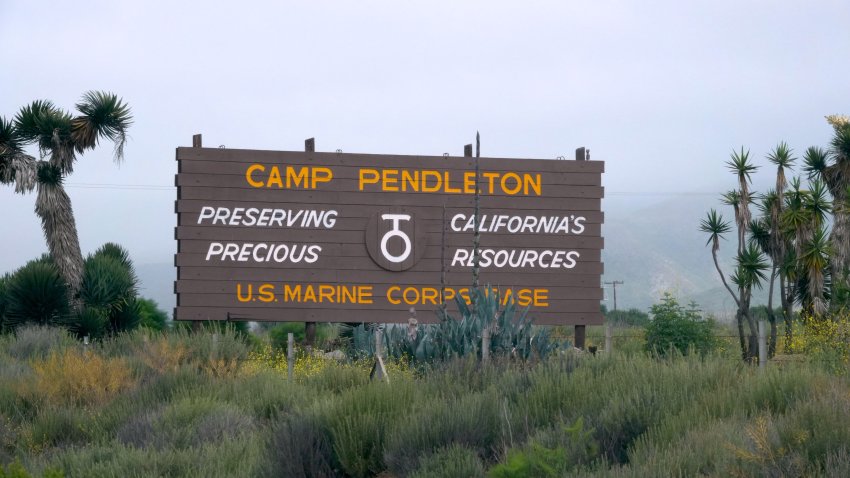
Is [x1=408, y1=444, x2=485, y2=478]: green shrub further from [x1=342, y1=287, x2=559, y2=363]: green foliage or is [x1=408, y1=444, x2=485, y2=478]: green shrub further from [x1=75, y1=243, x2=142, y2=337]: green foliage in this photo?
[x1=75, y1=243, x2=142, y2=337]: green foliage

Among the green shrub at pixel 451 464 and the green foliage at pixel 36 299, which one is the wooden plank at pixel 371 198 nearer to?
the green foliage at pixel 36 299

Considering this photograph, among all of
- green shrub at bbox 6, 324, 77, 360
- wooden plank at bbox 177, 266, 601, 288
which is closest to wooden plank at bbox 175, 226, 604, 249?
wooden plank at bbox 177, 266, 601, 288

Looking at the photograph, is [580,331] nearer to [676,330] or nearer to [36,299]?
[676,330]

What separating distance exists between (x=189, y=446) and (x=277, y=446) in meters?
1.61

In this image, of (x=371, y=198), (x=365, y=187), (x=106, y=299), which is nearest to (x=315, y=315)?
(x=371, y=198)

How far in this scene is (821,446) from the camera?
7.53 meters

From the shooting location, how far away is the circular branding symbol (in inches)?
864

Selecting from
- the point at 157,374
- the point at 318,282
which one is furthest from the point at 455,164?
the point at 157,374

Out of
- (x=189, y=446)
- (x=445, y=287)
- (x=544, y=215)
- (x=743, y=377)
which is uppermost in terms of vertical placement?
(x=544, y=215)

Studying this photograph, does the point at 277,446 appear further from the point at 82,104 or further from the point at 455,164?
the point at 82,104

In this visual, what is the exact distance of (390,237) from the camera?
21969mm

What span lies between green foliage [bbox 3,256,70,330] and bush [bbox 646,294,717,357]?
13.8 m

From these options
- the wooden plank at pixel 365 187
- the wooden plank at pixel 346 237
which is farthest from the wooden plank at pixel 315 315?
the wooden plank at pixel 365 187

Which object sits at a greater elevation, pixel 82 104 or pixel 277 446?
pixel 82 104
